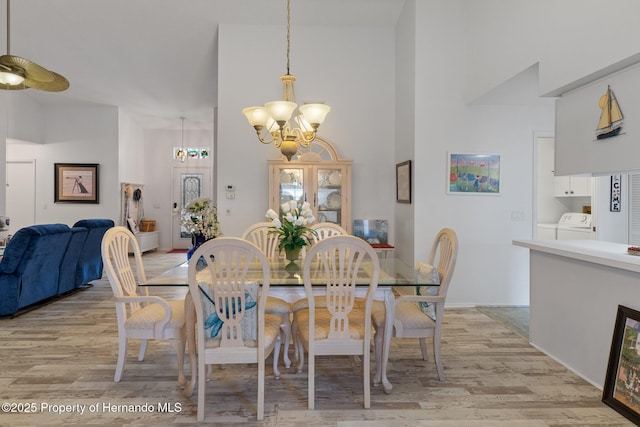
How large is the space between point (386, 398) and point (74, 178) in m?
7.72

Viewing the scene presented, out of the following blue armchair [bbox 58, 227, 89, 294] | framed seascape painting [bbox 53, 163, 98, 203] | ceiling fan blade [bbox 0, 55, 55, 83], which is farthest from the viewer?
framed seascape painting [bbox 53, 163, 98, 203]

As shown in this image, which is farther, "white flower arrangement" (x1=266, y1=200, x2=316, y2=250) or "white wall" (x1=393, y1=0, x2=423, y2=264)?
"white wall" (x1=393, y1=0, x2=423, y2=264)

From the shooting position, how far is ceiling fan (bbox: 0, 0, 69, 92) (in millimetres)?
Result: 2648

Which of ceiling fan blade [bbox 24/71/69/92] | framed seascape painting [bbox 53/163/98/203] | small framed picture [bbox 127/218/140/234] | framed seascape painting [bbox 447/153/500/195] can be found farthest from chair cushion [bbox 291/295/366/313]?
framed seascape painting [bbox 53/163/98/203]

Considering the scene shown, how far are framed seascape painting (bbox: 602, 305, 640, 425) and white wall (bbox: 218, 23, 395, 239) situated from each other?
120 inches

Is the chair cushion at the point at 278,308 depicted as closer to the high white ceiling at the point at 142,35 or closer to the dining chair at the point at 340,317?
the dining chair at the point at 340,317

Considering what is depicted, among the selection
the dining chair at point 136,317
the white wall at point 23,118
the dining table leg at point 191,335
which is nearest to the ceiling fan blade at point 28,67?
the dining chair at point 136,317

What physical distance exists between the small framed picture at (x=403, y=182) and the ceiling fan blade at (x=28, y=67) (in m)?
3.42

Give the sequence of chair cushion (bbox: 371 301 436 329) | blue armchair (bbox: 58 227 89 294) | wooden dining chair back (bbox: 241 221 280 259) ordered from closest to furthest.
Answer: chair cushion (bbox: 371 301 436 329), wooden dining chair back (bbox: 241 221 280 259), blue armchair (bbox: 58 227 89 294)

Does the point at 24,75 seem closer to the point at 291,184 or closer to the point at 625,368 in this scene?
the point at 291,184

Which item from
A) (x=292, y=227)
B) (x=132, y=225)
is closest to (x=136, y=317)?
(x=292, y=227)

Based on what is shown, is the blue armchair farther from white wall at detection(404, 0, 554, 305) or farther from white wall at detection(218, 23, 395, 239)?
white wall at detection(404, 0, 554, 305)

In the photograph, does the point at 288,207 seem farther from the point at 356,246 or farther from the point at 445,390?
the point at 445,390

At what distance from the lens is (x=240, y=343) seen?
2121mm
